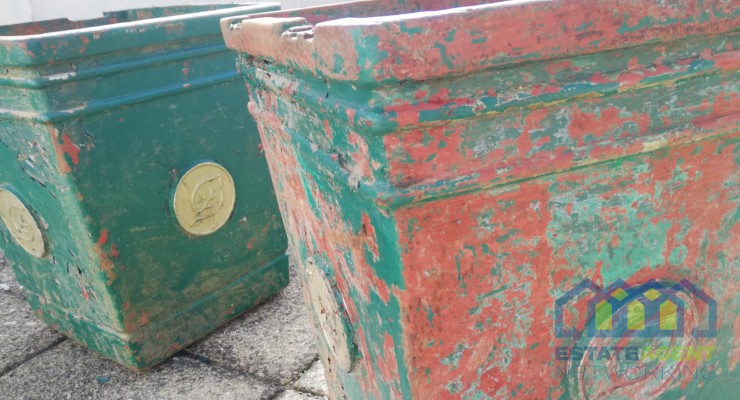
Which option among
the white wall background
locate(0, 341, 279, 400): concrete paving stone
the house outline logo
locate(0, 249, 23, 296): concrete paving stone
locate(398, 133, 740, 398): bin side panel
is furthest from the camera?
the white wall background

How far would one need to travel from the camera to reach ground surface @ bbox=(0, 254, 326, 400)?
6.13 ft

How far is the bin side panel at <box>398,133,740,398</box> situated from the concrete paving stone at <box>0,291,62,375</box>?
1.78 metres

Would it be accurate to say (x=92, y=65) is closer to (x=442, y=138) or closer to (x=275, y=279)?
(x=275, y=279)

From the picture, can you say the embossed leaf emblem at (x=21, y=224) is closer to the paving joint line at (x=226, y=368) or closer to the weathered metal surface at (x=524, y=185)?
the paving joint line at (x=226, y=368)

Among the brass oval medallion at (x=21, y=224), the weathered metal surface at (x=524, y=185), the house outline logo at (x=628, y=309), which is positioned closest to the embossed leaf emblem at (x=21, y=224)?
the brass oval medallion at (x=21, y=224)

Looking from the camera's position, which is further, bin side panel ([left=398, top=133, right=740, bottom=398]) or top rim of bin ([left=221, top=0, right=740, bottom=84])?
bin side panel ([left=398, top=133, right=740, bottom=398])

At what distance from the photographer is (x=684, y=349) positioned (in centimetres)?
113

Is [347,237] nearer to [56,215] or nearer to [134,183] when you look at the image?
[134,183]

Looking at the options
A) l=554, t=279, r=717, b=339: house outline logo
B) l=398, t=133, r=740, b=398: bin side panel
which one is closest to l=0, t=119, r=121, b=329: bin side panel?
l=398, t=133, r=740, b=398: bin side panel

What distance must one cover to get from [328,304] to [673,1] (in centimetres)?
78

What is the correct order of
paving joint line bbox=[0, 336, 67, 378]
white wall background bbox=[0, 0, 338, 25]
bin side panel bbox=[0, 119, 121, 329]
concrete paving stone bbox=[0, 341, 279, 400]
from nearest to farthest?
bin side panel bbox=[0, 119, 121, 329]
concrete paving stone bbox=[0, 341, 279, 400]
paving joint line bbox=[0, 336, 67, 378]
white wall background bbox=[0, 0, 338, 25]

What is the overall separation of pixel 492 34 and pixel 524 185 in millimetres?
220

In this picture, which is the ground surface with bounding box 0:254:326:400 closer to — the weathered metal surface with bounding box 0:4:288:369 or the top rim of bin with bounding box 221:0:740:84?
the weathered metal surface with bounding box 0:4:288:369

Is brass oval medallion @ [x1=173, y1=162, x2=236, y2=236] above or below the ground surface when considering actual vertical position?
above
